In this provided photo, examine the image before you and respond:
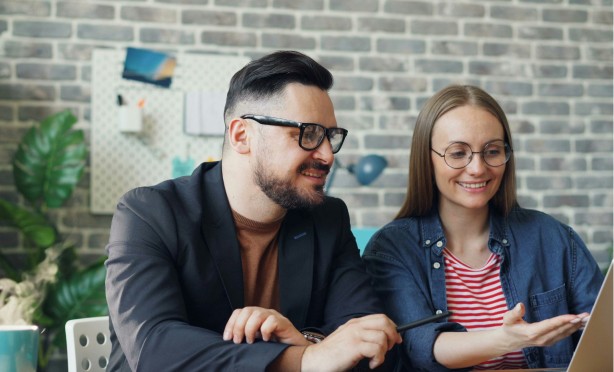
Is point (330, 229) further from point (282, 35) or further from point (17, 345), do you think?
point (282, 35)

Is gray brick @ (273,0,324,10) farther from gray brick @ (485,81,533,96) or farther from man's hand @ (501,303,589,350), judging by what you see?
man's hand @ (501,303,589,350)

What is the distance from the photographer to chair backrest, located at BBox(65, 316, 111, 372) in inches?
66.1

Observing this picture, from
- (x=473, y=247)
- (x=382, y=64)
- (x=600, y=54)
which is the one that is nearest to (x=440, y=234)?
(x=473, y=247)

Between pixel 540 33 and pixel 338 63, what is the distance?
108 cm

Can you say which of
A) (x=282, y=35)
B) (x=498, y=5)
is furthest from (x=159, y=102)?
(x=498, y=5)

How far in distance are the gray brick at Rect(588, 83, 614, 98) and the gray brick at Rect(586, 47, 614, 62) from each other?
0.45 feet

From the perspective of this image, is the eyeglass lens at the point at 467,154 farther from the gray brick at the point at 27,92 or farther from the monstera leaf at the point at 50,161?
the gray brick at the point at 27,92

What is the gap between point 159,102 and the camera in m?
A: 3.56

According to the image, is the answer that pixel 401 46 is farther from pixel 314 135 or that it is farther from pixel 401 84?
pixel 314 135

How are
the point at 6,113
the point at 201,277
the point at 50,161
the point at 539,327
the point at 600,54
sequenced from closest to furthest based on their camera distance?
the point at 539,327 → the point at 201,277 → the point at 50,161 → the point at 6,113 → the point at 600,54

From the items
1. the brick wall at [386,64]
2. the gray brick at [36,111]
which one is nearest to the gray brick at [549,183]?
the brick wall at [386,64]

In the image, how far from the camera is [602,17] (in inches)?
157

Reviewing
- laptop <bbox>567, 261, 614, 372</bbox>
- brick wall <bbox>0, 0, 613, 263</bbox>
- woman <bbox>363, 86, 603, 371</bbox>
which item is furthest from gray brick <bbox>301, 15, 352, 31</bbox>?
laptop <bbox>567, 261, 614, 372</bbox>

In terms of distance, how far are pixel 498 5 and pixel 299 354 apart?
117 inches
